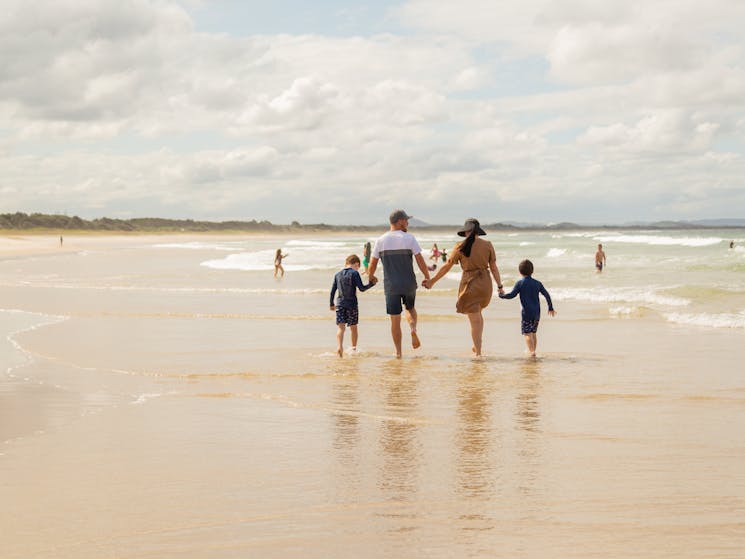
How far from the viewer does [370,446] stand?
5.84m

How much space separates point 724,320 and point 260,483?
11436mm

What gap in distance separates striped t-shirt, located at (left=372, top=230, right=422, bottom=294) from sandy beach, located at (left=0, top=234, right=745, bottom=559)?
37.4 inches

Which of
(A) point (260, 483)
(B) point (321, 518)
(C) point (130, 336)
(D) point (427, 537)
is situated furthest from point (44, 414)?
(C) point (130, 336)

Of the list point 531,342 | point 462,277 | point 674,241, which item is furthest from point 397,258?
point 674,241

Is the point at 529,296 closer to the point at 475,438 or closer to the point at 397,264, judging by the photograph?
the point at 397,264

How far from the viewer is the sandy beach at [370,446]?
4.07 m

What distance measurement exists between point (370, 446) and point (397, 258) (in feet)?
15.9

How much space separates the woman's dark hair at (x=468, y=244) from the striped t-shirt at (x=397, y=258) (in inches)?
22.1

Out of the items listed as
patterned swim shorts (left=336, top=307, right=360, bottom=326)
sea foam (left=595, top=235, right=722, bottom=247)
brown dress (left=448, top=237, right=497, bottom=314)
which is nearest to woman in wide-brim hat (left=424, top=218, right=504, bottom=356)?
brown dress (left=448, top=237, right=497, bottom=314)

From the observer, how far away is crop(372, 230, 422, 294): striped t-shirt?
1043 cm

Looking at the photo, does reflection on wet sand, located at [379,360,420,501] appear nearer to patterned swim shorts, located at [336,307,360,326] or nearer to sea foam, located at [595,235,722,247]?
patterned swim shorts, located at [336,307,360,326]

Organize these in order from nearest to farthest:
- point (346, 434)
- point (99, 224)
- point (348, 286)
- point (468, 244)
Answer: point (346, 434), point (468, 244), point (348, 286), point (99, 224)

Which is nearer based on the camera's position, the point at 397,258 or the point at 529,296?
the point at 397,258

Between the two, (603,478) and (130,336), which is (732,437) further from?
(130,336)
